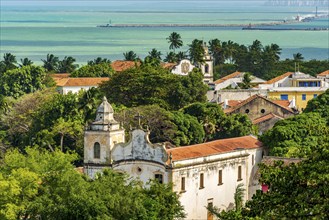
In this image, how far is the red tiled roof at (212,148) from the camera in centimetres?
4703

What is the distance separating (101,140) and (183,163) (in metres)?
4.35

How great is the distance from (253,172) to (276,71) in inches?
2210

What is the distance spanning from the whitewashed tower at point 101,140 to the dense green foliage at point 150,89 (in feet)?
70.1

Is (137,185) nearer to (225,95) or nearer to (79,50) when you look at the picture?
(225,95)

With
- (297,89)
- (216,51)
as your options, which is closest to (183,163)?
(297,89)

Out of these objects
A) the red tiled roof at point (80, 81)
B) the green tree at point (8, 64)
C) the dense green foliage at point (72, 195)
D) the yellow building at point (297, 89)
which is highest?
the green tree at point (8, 64)

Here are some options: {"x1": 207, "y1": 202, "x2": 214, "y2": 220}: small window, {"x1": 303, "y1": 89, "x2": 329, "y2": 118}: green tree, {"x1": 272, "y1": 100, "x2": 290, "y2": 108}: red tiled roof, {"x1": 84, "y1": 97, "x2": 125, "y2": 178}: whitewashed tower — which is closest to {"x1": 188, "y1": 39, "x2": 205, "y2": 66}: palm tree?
{"x1": 272, "y1": 100, "x2": 290, "y2": 108}: red tiled roof

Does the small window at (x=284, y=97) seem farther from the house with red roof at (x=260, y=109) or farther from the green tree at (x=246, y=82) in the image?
the house with red roof at (x=260, y=109)

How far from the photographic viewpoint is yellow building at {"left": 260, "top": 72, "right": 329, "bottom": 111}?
81062 mm

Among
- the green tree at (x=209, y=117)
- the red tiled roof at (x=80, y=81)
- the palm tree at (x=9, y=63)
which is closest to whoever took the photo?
the green tree at (x=209, y=117)

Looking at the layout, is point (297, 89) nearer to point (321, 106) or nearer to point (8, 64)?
point (321, 106)

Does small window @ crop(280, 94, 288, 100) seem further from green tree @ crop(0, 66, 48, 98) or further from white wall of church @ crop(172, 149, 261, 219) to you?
white wall of church @ crop(172, 149, 261, 219)

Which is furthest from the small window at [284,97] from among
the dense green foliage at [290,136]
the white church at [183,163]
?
the white church at [183,163]

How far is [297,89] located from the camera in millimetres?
81750
